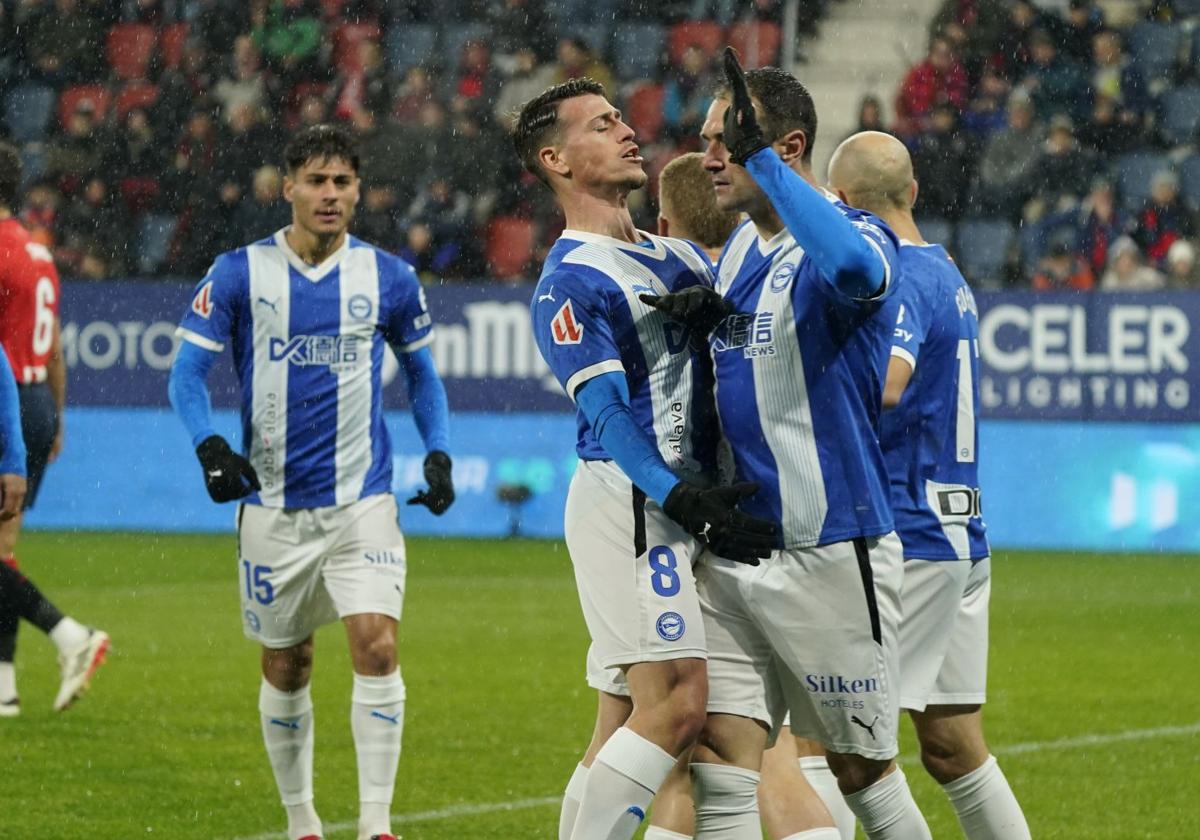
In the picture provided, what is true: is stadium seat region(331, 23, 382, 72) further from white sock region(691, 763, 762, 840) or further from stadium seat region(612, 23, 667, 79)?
white sock region(691, 763, 762, 840)

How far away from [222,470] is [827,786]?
6.74 feet

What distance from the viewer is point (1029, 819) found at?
618 cm

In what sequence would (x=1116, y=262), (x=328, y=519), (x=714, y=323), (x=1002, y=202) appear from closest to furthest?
(x=714, y=323)
(x=328, y=519)
(x=1116, y=262)
(x=1002, y=202)

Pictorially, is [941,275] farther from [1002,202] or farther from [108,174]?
[108,174]

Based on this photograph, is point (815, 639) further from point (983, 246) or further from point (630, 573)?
point (983, 246)

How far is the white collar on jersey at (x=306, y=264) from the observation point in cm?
639

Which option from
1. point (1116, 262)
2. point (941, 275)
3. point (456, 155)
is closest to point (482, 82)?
point (456, 155)

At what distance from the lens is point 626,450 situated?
4.04 metres

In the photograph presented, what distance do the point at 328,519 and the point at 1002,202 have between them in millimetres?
10478

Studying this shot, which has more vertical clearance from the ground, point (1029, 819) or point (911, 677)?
point (911, 677)

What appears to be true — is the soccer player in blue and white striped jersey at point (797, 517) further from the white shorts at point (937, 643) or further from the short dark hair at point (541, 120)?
the short dark hair at point (541, 120)

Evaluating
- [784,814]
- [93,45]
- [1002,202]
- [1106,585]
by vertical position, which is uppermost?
[93,45]

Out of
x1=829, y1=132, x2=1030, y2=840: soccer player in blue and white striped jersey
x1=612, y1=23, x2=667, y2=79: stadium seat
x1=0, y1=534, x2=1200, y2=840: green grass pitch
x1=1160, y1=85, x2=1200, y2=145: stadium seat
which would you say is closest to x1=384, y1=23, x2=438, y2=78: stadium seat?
x1=612, y1=23, x2=667, y2=79: stadium seat

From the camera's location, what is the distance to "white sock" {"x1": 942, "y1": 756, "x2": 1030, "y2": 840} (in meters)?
4.65
